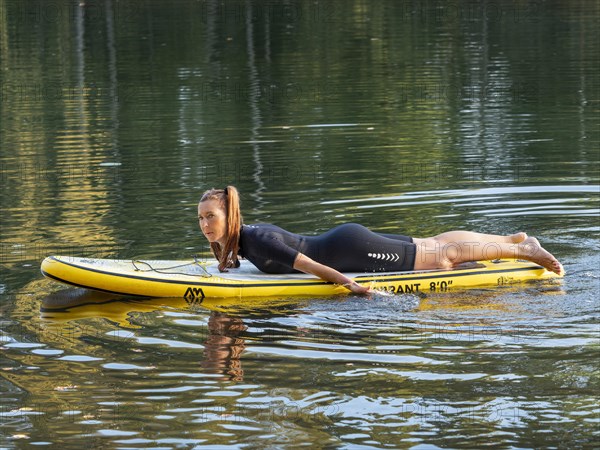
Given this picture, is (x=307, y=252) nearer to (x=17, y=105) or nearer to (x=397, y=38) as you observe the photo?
(x=17, y=105)

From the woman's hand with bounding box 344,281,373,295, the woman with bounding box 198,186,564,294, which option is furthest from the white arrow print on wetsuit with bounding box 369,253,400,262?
the woman's hand with bounding box 344,281,373,295

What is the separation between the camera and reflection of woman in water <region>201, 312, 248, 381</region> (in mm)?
7781

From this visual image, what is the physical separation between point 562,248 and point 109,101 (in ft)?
42.1

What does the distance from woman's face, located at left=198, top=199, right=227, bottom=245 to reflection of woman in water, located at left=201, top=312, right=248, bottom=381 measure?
63 centimetres

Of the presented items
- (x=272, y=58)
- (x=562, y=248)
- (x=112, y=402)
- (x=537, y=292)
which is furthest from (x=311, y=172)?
(x=272, y=58)

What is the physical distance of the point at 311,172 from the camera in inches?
573

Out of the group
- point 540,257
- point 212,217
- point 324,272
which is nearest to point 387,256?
point 324,272

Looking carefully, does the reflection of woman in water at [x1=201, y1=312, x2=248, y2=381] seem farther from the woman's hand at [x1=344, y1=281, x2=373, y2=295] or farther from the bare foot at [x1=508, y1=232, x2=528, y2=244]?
the bare foot at [x1=508, y1=232, x2=528, y2=244]

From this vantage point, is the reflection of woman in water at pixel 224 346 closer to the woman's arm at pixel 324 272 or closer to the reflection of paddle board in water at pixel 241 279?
the reflection of paddle board in water at pixel 241 279

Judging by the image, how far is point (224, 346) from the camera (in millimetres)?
8289

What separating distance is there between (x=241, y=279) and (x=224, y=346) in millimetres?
1269

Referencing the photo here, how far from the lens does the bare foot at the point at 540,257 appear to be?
31.4 ft

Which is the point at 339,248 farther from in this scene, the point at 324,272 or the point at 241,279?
the point at 241,279

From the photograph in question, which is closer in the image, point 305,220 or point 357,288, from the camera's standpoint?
point 357,288
